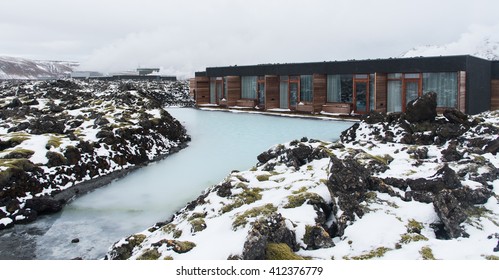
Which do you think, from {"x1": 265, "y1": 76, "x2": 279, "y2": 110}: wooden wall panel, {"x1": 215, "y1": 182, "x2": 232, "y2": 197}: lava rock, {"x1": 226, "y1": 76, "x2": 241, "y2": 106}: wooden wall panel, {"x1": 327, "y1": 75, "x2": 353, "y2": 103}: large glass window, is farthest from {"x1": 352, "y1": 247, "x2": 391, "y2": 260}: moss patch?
{"x1": 226, "y1": 76, "x2": 241, "y2": 106}: wooden wall panel

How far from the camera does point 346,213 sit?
720 centimetres

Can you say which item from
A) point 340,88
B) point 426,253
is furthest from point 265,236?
point 340,88

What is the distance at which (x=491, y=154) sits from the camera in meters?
10.7

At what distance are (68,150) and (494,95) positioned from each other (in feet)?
78.0

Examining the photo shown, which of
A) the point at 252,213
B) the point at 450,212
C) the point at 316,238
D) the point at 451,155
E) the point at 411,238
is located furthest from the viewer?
the point at 451,155

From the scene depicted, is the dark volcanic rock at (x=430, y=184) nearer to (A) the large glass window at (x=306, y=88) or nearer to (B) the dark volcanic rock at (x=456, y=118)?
(B) the dark volcanic rock at (x=456, y=118)

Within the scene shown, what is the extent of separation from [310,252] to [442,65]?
18626 mm

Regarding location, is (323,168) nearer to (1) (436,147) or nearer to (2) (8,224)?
(1) (436,147)

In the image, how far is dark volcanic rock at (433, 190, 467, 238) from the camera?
6.56m

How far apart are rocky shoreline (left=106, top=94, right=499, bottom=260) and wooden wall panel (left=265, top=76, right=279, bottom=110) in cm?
1948

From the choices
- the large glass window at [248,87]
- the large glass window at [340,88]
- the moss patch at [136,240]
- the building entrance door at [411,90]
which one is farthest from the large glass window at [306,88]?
the moss patch at [136,240]

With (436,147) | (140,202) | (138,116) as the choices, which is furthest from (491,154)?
(138,116)

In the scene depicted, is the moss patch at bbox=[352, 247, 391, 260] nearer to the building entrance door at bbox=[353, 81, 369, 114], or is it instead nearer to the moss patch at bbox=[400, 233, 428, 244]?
the moss patch at bbox=[400, 233, 428, 244]

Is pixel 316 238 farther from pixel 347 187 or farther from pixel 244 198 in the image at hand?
pixel 244 198
